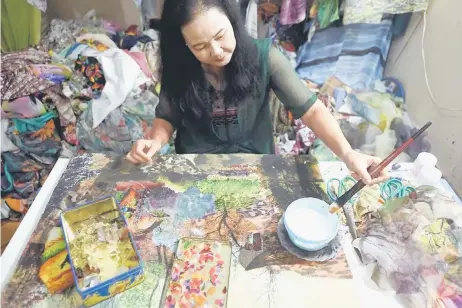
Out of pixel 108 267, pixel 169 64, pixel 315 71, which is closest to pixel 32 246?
pixel 108 267

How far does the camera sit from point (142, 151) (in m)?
1.02

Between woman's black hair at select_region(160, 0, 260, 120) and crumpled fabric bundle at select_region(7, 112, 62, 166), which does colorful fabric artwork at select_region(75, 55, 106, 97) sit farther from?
woman's black hair at select_region(160, 0, 260, 120)

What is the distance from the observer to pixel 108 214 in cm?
87

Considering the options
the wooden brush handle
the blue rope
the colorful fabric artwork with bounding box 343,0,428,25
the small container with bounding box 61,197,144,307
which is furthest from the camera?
the colorful fabric artwork with bounding box 343,0,428,25

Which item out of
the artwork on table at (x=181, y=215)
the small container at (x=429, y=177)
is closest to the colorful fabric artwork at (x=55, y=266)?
the artwork on table at (x=181, y=215)

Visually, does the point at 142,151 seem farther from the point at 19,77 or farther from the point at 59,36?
the point at 59,36

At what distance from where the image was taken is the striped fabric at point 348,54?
1967 millimetres

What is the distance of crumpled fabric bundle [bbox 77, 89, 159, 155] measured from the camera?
1.82 metres

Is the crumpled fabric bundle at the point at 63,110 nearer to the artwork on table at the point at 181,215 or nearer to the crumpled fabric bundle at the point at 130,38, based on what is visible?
the crumpled fabric bundle at the point at 130,38

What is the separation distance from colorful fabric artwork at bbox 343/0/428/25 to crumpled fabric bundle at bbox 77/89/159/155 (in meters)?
1.03

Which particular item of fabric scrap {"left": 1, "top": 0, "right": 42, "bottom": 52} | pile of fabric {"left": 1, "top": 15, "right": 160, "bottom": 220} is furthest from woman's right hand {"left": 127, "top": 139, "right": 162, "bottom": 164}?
fabric scrap {"left": 1, "top": 0, "right": 42, "bottom": 52}

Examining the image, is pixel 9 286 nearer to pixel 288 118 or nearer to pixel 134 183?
pixel 134 183

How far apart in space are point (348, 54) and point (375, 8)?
1.01 feet

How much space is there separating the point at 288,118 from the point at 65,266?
4.42ft
